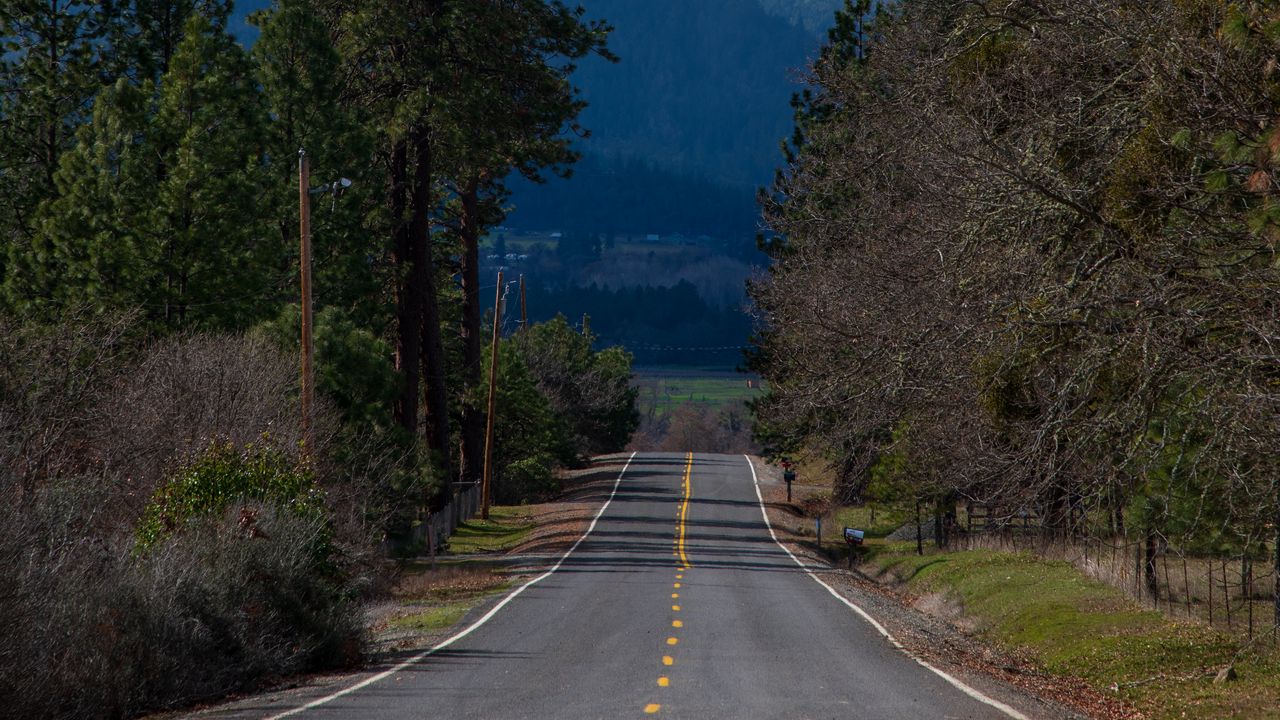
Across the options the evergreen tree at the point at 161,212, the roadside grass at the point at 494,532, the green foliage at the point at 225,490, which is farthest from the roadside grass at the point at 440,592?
the evergreen tree at the point at 161,212

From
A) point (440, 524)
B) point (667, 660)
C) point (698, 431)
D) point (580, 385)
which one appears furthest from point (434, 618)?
point (698, 431)

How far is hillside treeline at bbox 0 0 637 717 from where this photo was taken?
1469cm

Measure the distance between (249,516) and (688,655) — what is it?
588 centimetres

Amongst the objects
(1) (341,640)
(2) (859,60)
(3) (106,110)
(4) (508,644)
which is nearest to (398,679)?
(1) (341,640)

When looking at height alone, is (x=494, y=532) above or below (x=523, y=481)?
below

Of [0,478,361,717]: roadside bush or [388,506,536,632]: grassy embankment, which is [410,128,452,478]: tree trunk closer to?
[388,506,536,632]: grassy embankment

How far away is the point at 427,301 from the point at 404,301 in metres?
0.68

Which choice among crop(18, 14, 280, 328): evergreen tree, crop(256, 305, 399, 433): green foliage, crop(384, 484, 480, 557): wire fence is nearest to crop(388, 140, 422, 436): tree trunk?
crop(384, 484, 480, 557): wire fence

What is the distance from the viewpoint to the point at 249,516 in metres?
17.1

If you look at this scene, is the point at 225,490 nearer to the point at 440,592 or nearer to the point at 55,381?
the point at 55,381

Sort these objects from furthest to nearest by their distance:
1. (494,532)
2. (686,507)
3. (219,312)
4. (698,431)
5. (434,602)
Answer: (698,431) < (686,507) < (494,532) < (219,312) < (434,602)

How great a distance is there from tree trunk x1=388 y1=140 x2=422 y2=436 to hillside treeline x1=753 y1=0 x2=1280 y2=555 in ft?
65.0

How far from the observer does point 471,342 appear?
170 ft

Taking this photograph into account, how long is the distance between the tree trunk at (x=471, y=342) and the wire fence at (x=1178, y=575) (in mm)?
21370
